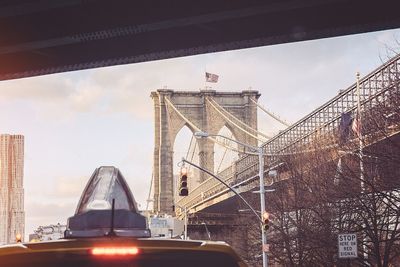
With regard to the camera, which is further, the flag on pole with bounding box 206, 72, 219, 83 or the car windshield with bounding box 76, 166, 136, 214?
the flag on pole with bounding box 206, 72, 219, 83

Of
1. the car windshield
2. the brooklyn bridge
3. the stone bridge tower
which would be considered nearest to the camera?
the car windshield

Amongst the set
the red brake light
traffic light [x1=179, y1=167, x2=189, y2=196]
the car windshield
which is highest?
traffic light [x1=179, y1=167, x2=189, y2=196]

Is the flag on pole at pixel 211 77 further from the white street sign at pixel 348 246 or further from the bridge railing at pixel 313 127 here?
the white street sign at pixel 348 246

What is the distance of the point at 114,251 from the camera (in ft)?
10.9

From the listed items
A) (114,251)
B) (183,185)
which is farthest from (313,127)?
(114,251)

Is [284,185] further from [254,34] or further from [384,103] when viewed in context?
[254,34]

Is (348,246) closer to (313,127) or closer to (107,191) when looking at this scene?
(107,191)

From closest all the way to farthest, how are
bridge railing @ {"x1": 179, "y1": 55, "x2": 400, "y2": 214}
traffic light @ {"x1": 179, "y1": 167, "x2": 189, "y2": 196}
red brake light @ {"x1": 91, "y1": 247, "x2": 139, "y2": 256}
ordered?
red brake light @ {"x1": 91, "y1": 247, "x2": 139, "y2": 256} < bridge railing @ {"x1": 179, "y1": 55, "x2": 400, "y2": 214} < traffic light @ {"x1": 179, "y1": 167, "x2": 189, "y2": 196}

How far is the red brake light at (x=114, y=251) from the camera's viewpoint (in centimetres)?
330

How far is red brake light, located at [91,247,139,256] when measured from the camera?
3299 millimetres

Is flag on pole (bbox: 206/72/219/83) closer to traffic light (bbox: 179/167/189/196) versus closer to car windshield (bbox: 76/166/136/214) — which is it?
traffic light (bbox: 179/167/189/196)

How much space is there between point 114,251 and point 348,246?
18677 millimetres

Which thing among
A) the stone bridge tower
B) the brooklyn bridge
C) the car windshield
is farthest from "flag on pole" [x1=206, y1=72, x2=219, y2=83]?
the car windshield

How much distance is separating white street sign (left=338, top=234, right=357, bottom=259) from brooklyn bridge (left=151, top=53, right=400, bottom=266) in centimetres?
157
